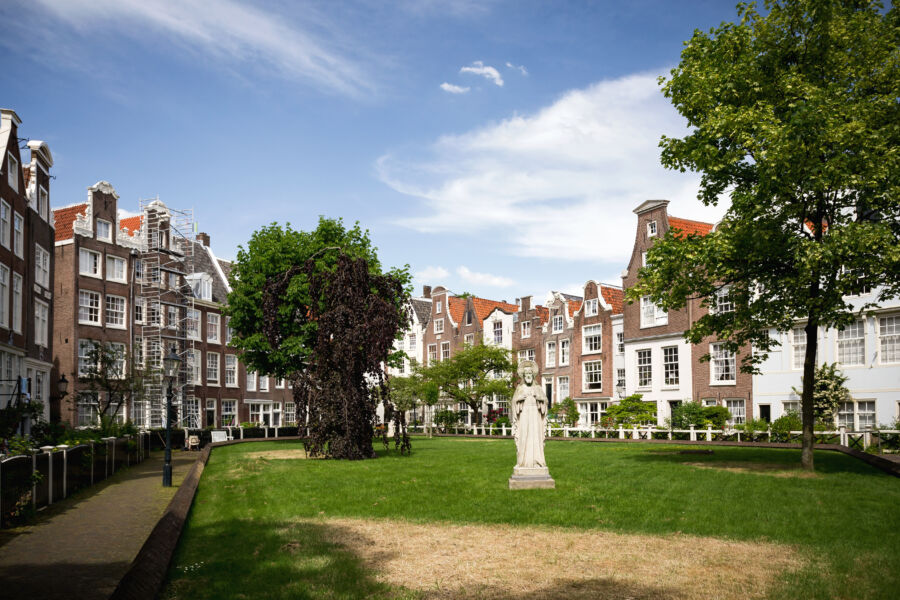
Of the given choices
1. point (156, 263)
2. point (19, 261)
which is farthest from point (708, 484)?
point (156, 263)

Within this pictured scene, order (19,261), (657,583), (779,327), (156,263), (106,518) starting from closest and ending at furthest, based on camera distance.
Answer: (657,583) < (106,518) < (779,327) < (19,261) < (156,263)

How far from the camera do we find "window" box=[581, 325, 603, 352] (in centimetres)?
5009

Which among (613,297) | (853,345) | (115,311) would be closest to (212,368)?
(115,311)

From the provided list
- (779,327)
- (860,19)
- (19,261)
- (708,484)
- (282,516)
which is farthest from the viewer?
(19,261)

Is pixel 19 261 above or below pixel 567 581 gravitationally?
above

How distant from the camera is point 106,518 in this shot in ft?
43.0

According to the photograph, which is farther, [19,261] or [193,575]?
[19,261]

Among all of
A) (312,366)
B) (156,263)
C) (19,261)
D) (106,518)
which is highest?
(156,263)

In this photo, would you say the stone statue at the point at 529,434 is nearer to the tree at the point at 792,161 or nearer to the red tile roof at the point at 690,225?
the tree at the point at 792,161

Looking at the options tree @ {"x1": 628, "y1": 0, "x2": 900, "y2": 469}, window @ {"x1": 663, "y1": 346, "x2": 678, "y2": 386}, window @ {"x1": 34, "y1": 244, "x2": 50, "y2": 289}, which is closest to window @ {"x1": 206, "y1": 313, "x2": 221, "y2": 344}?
window @ {"x1": 34, "y1": 244, "x2": 50, "y2": 289}

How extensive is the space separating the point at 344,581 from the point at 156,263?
154 feet

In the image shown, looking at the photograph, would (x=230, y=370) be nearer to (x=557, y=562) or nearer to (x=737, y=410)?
(x=737, y=410)

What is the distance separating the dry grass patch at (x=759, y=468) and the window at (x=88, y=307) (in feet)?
127

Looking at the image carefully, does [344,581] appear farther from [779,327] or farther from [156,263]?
[156,263]
